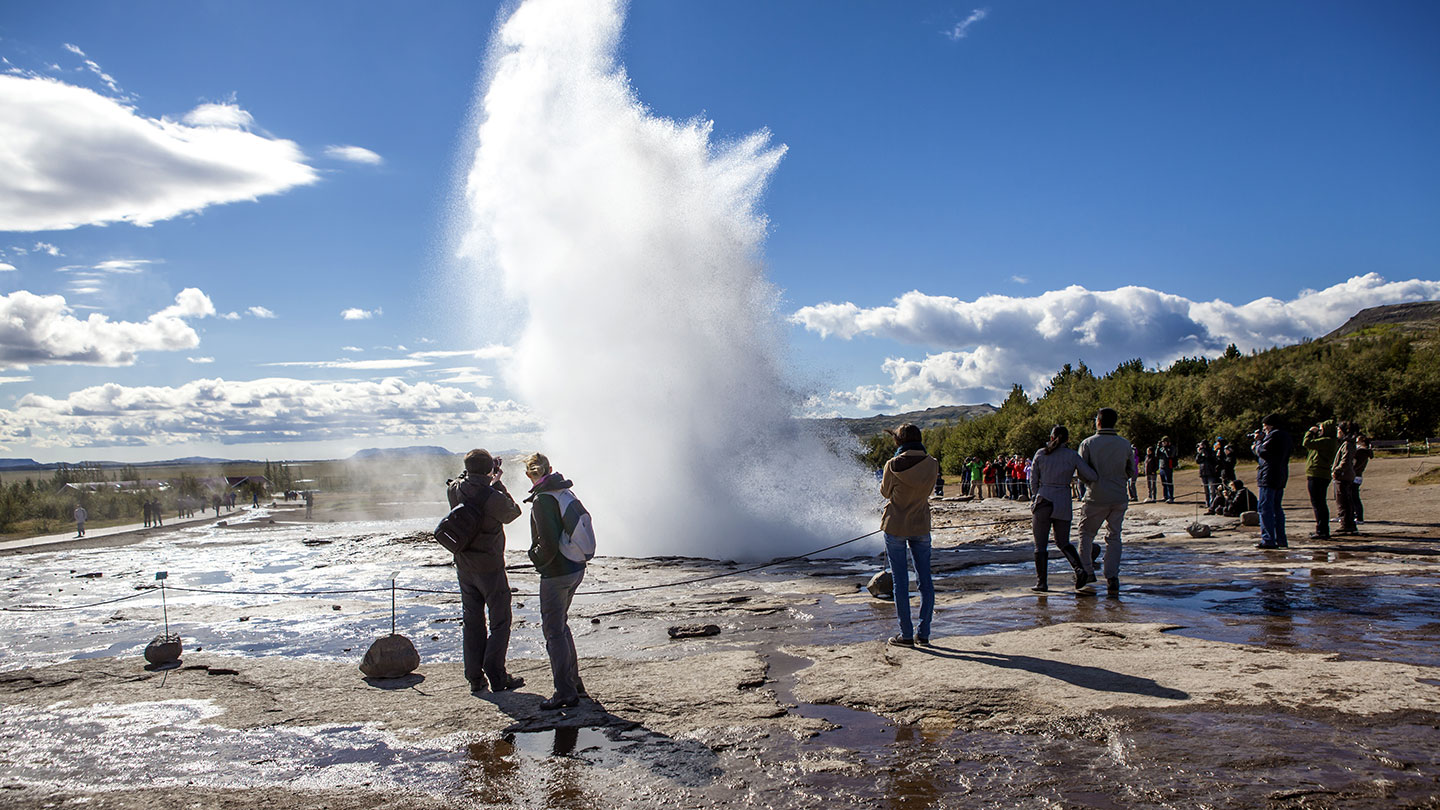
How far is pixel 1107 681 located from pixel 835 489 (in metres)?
16.6

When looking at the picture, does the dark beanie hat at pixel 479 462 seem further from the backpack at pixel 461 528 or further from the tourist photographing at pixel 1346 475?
the tourist photographing at pixel 1346 475

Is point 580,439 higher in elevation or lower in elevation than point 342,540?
higher

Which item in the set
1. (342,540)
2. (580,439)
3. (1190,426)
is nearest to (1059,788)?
(580,439)

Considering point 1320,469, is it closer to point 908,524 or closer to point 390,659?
point 908,524

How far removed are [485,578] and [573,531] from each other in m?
1.16

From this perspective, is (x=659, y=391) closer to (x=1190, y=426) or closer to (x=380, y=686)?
(x=380, y=686)

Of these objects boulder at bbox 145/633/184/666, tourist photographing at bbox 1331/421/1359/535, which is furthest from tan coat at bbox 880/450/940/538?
tourist photographing at bbox 1331/421/1359/535

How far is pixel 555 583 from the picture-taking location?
237 inches

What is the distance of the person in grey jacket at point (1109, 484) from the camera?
344 inches

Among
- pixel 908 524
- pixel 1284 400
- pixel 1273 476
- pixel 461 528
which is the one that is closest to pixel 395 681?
pixel 461 528

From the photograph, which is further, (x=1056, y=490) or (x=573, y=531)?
(x=1056, y=490)

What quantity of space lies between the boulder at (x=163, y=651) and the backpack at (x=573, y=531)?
4.98 meters

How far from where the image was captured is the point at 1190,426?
5431 cm

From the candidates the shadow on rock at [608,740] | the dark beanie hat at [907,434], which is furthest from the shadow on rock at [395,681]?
the dark beanie hat at [907,434]
